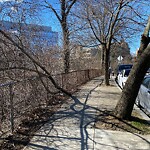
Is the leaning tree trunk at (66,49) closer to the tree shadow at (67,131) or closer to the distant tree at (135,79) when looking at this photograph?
the tree shadow at (67,131)

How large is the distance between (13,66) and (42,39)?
2931 mm

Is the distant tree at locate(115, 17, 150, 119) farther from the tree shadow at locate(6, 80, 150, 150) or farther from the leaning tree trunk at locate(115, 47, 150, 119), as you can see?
the tree shadow at locate(6, 80, 150, 150)

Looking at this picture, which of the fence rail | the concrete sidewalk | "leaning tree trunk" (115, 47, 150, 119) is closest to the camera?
the concrete sidewalk

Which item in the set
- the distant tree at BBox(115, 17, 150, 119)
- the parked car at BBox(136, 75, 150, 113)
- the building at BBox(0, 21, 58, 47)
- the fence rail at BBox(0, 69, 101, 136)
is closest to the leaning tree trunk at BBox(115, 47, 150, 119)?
the distant tree at BBox(115, 17, 150, 119)

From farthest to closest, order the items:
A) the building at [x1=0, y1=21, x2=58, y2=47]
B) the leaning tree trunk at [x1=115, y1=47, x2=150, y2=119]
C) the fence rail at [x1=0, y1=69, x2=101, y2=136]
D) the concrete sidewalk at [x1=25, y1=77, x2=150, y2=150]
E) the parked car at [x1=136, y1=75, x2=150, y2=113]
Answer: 1. the parked car at [x1=136, y1=75, x2=150, y2=113]
2. the building at [x1=0, y1=21, x2=58, y2=47]
3. the leaning tree trunk at [x1=115, y1=47, x2=150, y2=119]
4. the fence rail at [x1=0, y1=69, x2=101, y2=136]
5. the concrete sidewalk at [x1=25, y1=77, x2=150, y2=150]

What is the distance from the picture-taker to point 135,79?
5.55 meters

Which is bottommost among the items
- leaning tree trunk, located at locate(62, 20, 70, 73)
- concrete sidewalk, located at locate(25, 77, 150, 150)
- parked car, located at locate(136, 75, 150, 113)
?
concrete sidewalk, located at locate(25, 77, 150, 150)

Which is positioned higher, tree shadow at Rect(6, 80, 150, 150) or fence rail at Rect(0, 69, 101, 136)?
fence rail at Rect(0, 69, 101, 136)

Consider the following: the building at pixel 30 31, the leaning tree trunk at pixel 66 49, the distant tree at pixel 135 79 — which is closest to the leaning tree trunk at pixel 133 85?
the distant tree at pixel 135 79

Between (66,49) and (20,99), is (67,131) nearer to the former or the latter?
(20,99)

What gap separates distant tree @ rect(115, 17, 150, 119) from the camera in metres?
5.46

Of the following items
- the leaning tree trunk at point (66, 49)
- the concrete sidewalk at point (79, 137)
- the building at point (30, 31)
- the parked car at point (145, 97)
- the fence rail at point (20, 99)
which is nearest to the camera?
the concrete sidewalk at point (79, 137)

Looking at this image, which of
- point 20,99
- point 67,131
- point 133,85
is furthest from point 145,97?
point 20,99

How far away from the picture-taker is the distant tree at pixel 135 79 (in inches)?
215
